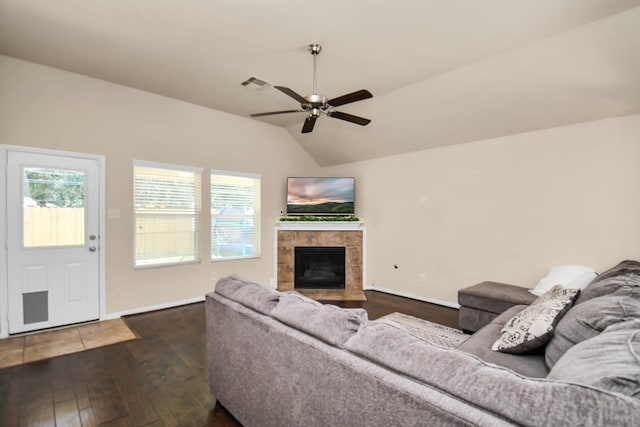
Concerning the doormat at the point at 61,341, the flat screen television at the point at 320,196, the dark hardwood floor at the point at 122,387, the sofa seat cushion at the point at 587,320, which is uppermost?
the flat screen television at the point at 320,196

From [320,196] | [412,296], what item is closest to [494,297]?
[412,296]

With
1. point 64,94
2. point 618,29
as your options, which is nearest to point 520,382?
point 618,29

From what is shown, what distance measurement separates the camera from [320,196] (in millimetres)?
5758

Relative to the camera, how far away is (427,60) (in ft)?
10.6

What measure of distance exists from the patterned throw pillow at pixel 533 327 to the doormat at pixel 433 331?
1.24m

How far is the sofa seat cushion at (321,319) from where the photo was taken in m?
1.38

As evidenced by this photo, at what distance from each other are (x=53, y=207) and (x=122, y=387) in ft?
7.98

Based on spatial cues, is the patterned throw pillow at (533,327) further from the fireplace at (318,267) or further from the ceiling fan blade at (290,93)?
the fireplace at (318,267)

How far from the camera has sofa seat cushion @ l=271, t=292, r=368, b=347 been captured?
1.38 m

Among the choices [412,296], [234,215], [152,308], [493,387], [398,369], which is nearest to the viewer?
[493,387]

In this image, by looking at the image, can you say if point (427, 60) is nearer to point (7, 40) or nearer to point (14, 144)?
point (7, 40)

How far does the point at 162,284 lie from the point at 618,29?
5553mm

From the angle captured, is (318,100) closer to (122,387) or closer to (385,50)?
(385,50)

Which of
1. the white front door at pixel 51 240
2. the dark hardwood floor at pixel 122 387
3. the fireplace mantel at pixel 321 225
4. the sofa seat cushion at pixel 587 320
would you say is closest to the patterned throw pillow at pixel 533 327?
the sofa seat cushion at pixel 587 320
